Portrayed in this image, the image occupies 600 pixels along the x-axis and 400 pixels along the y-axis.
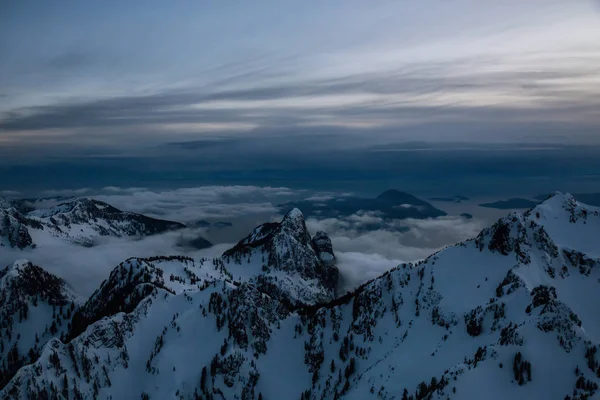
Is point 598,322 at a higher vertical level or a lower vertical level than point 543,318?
lower

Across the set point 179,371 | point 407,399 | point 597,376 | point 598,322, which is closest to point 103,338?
point 179,371

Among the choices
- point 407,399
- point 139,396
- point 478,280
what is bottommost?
point 139,396

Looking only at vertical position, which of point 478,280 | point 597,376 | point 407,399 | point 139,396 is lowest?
point 139,396

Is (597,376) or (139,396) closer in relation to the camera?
(597,376)

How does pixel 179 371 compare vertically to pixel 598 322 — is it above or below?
below

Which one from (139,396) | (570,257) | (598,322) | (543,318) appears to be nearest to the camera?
(543,318)

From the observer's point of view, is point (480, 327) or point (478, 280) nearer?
point (480, 327)

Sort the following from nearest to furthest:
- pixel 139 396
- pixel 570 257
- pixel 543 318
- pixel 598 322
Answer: pixel 543 318 → pixel 598 322 → pixel 139 396 → pixel 570 257

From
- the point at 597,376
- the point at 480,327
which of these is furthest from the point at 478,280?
the point at 597,376

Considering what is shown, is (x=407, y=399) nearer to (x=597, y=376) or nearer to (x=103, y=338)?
(x=597, y=376)

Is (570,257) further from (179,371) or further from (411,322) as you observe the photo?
(179,371)
